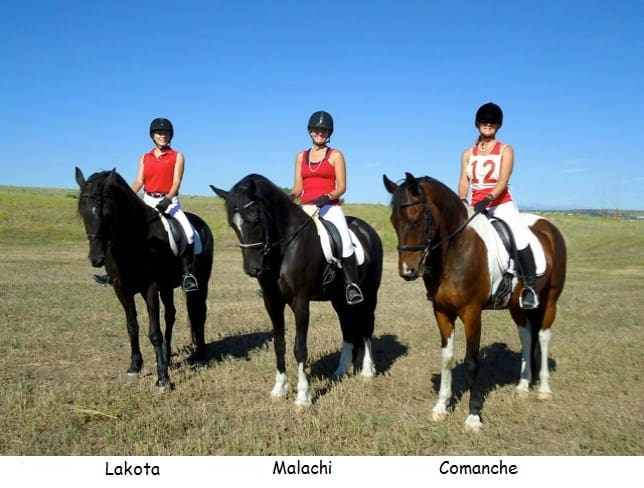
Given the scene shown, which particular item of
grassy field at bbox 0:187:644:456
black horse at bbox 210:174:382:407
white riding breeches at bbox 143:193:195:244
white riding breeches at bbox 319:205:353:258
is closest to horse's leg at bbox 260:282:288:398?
black horse at bbox 210:174:382:407

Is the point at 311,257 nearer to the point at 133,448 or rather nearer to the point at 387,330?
the point at 133,448

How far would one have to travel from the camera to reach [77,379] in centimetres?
779

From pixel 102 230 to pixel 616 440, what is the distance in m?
6.36

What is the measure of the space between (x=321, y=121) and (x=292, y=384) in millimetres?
3882

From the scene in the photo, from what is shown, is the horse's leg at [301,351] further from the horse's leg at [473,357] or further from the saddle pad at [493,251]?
the saddle pad at [493,251]

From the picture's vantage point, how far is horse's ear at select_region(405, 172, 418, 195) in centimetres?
553

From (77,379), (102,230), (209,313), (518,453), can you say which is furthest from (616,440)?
(209,313)

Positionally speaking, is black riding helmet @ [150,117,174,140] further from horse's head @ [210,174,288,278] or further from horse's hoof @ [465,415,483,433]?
horse's hoof @ [465,415,483,433]

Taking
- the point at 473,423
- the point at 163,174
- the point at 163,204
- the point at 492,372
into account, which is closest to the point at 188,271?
the point at 163,204

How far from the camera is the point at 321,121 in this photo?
7441 millimetres

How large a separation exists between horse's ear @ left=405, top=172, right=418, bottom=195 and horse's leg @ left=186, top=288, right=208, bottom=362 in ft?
16.3

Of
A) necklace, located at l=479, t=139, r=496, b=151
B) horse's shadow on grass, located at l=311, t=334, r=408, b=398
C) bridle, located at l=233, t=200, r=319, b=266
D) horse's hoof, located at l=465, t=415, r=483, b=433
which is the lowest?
horse's shadow on grass, located at l=311, t=334, r=408, b=398

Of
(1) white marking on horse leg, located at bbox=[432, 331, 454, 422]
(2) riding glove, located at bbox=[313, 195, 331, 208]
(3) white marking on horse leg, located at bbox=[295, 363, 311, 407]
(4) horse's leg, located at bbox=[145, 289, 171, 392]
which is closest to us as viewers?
(1) white marking on horse leg, located at bbox=[432, 331, 454, 422]

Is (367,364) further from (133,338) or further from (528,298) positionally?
(133,338)
